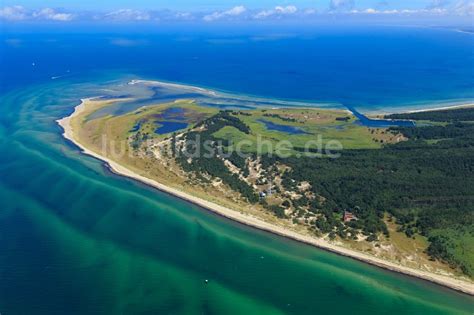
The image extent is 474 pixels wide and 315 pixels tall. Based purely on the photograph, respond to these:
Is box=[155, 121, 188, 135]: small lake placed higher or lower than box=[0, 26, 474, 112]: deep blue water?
lower

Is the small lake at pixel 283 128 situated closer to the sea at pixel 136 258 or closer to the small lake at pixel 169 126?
the small lake at pixel 169 126

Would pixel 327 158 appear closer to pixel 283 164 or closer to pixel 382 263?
pixel 283 164

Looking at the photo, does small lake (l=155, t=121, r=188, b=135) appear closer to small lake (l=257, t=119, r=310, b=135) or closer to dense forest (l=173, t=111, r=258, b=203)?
dense forest (l=173, t=111, r=258, b=203)

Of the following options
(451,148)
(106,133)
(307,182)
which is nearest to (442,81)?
(451,148)

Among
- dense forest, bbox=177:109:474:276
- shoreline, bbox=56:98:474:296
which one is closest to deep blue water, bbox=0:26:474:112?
dense forest, bbox=177:109:474:276

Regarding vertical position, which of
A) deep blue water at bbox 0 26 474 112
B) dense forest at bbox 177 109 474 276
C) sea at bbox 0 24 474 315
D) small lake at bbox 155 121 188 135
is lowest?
sea at bbox 0 24 474 315

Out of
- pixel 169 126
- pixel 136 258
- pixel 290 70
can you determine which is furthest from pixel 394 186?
pixel 290 70

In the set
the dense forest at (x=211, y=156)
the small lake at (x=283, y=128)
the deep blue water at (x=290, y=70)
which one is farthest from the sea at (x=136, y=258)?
the deep blue water at (x=290, y=70)
